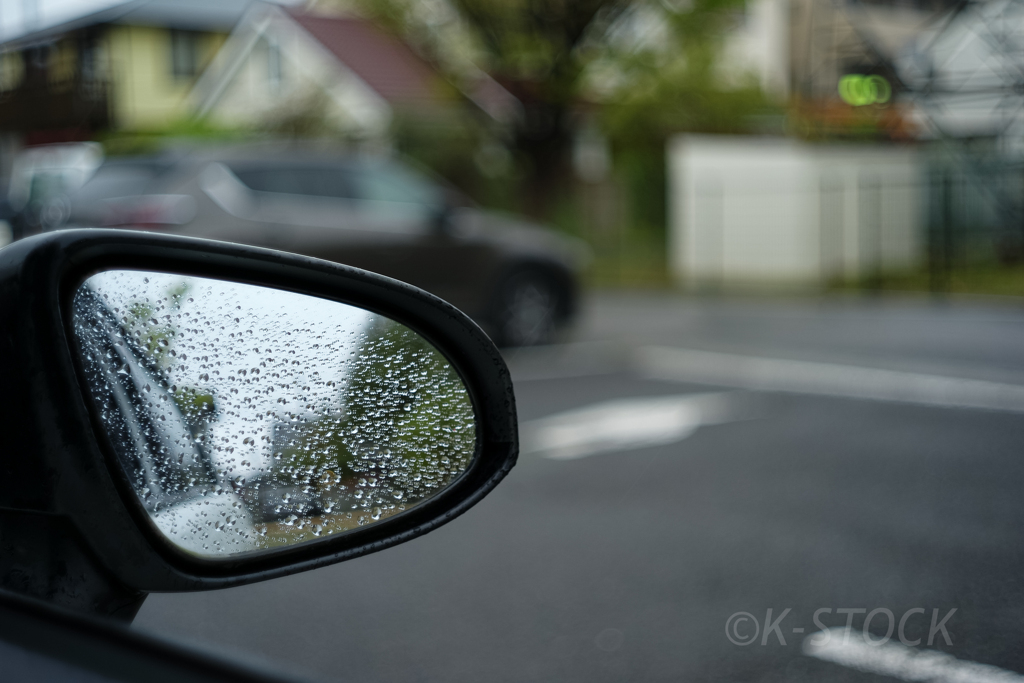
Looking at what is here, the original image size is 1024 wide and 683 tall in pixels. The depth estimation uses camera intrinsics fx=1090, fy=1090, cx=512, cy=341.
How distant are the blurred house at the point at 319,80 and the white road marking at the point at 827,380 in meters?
14.3

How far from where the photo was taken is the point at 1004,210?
1711cm

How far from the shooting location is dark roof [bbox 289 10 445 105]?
2808cm

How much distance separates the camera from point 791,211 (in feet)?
57.6

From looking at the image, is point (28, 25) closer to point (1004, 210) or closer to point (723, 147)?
point (723, 147)

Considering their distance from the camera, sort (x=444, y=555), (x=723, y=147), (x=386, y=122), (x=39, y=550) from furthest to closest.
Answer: (x=386, y=122), (x=723, y=147), (x=444, y=555), (x=39, y=550)

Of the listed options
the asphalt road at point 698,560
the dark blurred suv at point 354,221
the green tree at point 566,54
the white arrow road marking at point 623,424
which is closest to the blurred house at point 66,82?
the dark blurred suv at point 354,221

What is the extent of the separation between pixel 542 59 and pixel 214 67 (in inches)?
592

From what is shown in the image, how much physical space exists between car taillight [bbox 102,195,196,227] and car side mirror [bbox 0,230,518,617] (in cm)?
772

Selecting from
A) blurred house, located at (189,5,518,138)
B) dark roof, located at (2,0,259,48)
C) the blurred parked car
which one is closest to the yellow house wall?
dark roof, located at (2,0,259,48)

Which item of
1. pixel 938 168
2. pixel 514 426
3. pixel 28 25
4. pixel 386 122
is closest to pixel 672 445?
pixel 514 426

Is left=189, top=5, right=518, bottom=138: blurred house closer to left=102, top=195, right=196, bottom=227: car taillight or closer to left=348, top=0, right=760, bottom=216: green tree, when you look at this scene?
left=348, top=0, right=760, bottom=216: green tree

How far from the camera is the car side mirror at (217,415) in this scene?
43.4 inches

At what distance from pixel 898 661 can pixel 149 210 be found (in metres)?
7.06

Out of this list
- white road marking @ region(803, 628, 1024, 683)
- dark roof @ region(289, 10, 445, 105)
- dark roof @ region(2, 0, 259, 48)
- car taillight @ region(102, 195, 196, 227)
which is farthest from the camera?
dark roof @ region(2, 0, 259, 48)
